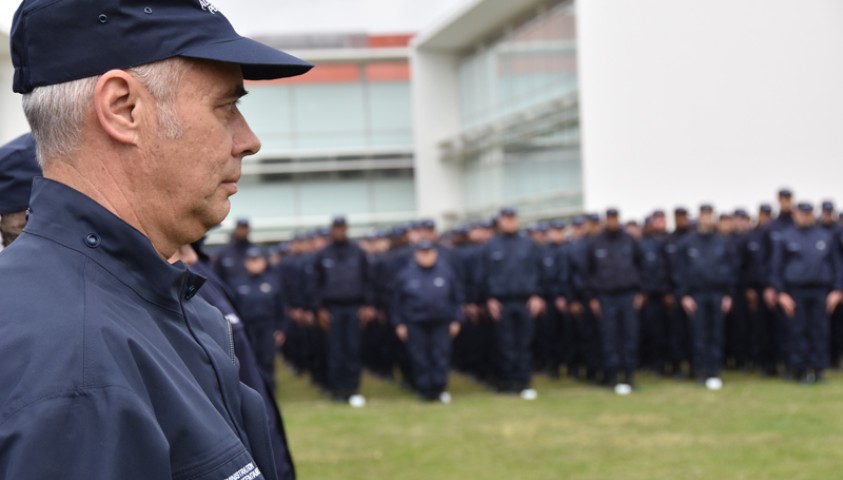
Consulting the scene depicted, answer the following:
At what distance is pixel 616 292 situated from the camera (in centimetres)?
1352

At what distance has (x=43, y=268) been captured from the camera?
127cm

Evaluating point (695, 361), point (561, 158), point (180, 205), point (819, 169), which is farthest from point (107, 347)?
point (561, 158)

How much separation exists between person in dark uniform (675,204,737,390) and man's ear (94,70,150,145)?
12.7 meters

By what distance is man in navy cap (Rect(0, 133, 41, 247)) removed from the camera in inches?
101

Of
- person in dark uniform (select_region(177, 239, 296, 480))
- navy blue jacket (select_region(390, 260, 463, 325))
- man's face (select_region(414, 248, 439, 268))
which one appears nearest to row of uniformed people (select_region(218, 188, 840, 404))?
navy blue jacket (select_region(390, 260, 463, 325))

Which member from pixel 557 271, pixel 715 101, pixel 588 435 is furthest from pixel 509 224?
pixel 715 101

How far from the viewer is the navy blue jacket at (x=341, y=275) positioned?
13688 mm

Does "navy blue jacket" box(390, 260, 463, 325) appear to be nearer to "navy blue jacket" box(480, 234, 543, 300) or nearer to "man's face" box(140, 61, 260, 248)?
"navy blue jacket" box(480, 234, 543, 300)

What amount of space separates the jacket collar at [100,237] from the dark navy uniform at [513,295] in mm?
12344

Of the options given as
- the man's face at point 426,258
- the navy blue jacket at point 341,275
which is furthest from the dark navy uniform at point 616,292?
the navy blue jacket at point 341,275

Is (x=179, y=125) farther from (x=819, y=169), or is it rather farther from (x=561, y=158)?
(x=561, y=158)

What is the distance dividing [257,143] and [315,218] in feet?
111

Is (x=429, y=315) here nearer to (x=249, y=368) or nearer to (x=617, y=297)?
(x=617, y=297)

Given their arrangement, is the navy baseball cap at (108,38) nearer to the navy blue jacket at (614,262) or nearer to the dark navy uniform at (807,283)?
the navy blue jacket at (614,262)
